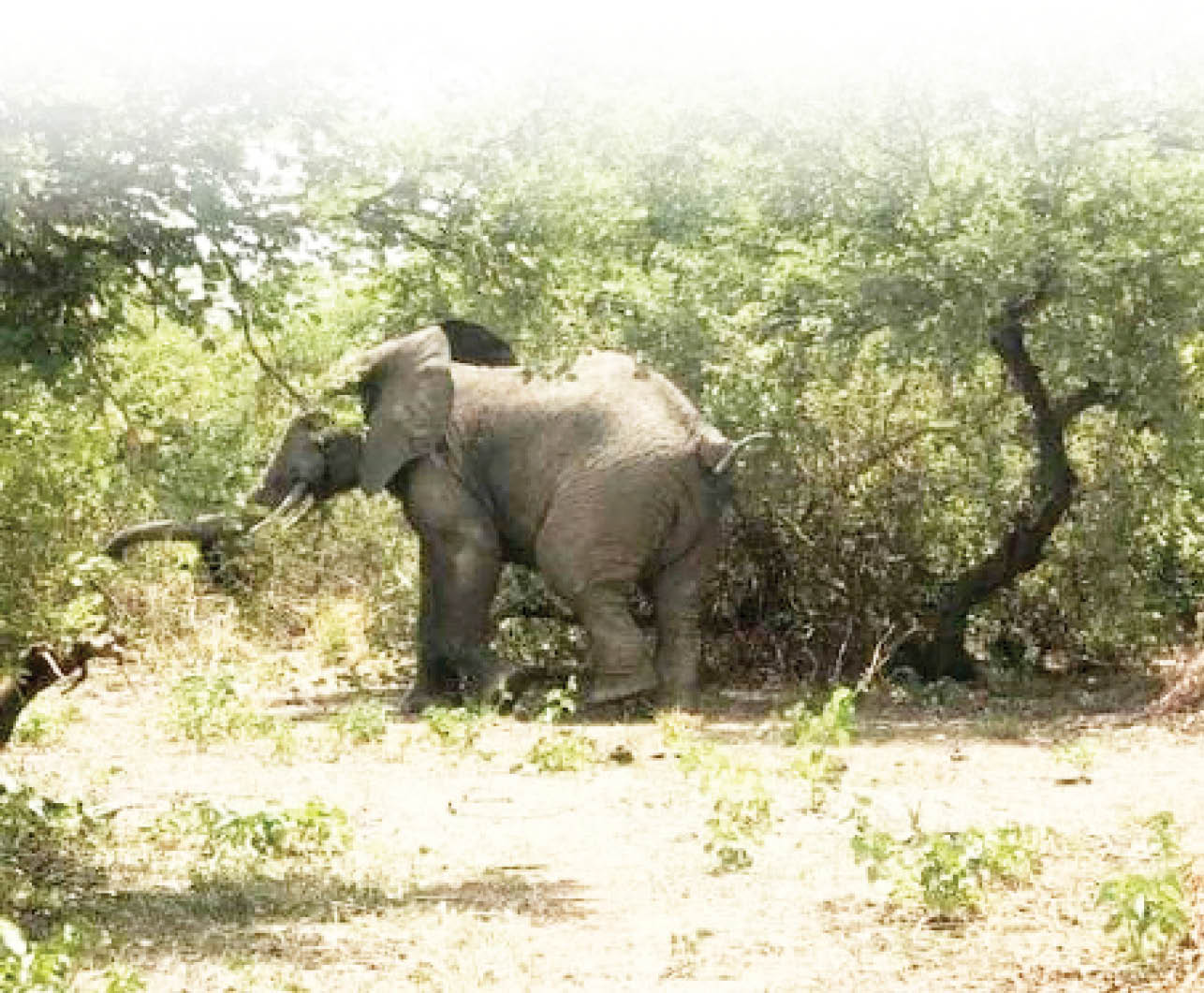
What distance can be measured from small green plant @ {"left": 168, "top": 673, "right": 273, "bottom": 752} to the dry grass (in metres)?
0.07

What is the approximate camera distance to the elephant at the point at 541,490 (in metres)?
15.6

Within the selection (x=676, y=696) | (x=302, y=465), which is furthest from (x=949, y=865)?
(x=302, y=465)

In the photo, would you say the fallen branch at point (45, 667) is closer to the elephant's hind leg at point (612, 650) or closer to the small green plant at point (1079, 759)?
the small green plant at point (1079, 759)

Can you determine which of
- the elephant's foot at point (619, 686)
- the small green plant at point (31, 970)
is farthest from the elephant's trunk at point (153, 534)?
the small green plant at point (31, 970)

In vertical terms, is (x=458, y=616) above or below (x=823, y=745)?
below

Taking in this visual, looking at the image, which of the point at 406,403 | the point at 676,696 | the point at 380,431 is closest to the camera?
the point at 676,696

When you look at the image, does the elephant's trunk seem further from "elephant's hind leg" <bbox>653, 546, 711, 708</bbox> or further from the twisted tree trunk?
the twisted tree trunk

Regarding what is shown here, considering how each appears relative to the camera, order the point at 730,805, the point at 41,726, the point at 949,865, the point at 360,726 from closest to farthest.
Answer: the point at 949,865 < the point at 730,805 < the point at 360,726 < the point at 41,726

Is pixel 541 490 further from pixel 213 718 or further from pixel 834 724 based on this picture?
pixel 834 724

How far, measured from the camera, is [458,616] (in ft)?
52.4

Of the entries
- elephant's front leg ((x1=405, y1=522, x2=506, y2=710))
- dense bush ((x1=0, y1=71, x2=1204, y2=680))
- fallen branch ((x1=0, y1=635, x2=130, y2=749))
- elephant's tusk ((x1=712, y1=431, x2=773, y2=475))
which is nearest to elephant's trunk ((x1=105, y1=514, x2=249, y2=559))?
dense bush ((x1=0, y1=71, x2=1204, y2=680))

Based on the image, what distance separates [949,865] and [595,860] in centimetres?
211

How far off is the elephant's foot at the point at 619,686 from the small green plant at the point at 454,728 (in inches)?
87.3

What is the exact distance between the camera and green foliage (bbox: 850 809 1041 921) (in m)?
7.55
